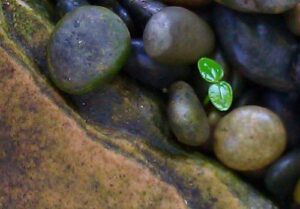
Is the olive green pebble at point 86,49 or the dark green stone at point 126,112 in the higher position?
the olive green pebble at point 86,49

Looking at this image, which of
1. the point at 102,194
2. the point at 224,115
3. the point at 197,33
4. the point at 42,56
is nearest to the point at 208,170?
the point at 224,115

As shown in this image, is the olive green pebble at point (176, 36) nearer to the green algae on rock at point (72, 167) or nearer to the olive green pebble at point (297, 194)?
the green algae on rock at point (72, 167)

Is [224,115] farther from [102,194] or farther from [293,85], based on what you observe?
[102,194]

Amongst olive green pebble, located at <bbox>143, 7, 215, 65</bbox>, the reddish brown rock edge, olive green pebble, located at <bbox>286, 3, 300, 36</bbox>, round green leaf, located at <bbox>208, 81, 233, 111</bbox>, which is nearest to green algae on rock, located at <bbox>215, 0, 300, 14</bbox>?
olive green pebble, located at <bbox>286, 3, 300, 36</bbox>

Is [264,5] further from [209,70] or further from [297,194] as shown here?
[297,194]

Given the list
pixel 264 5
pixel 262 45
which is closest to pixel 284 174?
pixel 262 45

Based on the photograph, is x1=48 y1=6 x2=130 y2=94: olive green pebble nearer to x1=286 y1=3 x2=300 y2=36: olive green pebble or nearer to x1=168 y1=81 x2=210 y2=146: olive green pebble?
x1=168 y1=81 x2=210 y2=146: olive green pebble

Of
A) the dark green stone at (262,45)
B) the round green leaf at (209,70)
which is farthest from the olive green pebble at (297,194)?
the round green leaf at (209,70)

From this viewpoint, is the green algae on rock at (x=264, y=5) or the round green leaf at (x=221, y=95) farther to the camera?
the round green leaf at (x=221, y=95)
